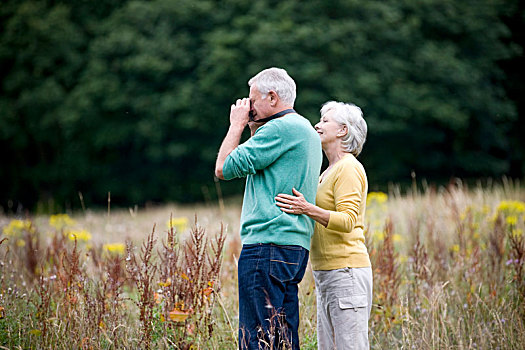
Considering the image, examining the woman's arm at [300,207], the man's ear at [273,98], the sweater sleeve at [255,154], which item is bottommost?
the woman's arm at [300,207]

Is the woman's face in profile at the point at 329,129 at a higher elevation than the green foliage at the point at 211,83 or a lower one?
lower

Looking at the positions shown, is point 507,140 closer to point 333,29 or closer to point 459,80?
point 459,80

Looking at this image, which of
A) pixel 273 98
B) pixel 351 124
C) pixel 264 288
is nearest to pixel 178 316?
pixel 264 288

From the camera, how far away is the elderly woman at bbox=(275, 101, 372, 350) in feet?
9.00

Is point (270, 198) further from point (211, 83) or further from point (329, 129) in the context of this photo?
point (211, 83)

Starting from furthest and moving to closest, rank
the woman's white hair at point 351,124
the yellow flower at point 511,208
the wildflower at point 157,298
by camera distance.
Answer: the yellow flower at point 511,208 → the wildflower at point 157,298 → the woman's white hair at point 351,124

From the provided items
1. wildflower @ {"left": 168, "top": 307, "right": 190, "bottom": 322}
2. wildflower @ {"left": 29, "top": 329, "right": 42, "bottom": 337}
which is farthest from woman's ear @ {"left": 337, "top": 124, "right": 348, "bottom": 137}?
wildflower @ {"left": 29, "top": 329, "right": 42, "bottom": 337}

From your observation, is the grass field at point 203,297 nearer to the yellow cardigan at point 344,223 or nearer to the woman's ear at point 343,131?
the yellow cardigan at point 344,223

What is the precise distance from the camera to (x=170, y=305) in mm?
3158

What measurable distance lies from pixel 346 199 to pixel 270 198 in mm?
400

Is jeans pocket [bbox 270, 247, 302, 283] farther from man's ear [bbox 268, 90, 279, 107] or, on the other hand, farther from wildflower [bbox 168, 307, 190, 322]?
man's ear [bbox 268, 90, 279, 107]

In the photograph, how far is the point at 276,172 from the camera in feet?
9.01

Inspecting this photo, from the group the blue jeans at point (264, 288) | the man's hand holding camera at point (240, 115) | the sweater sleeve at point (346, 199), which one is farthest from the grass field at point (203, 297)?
the sweater sleeve at point (346, 199)

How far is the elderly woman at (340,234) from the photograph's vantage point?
274 centimetres
